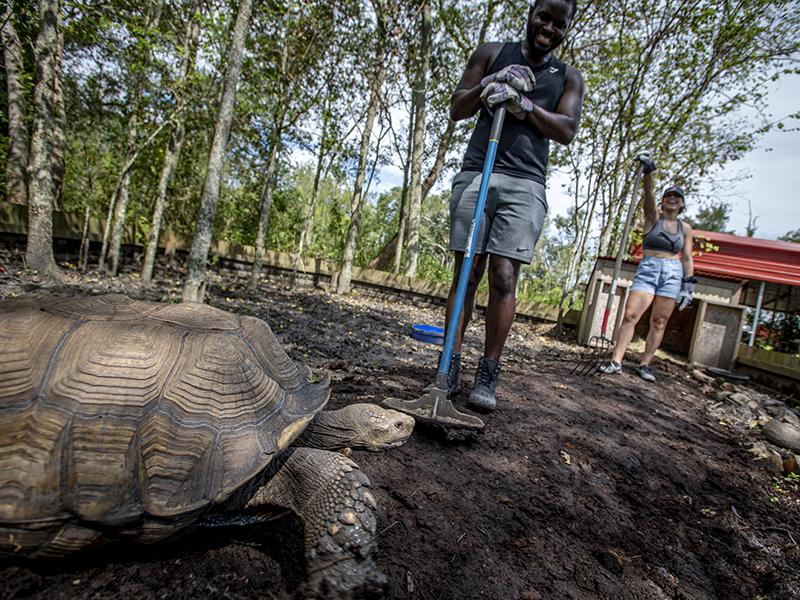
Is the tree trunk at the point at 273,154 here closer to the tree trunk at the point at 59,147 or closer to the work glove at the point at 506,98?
the tree trunk at the point at 59,147

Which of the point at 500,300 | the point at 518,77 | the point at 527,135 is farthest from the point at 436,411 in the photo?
the point at 518,77

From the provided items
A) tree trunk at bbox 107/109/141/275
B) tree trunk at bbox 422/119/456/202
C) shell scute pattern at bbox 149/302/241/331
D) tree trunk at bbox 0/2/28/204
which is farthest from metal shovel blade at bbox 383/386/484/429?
tree trunk at bbox 422/119/456/202

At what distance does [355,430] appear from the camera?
5.45 feet

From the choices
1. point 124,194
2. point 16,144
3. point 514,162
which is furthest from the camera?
point 16,144

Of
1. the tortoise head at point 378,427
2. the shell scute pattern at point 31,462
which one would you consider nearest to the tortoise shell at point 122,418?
the shell scute pattern at point 31,462

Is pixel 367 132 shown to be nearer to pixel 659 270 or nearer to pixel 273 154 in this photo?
pixel 273 154

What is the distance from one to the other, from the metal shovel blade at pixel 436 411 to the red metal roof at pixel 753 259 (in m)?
12.8

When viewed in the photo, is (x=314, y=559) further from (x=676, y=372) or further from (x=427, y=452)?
(x=676, y=372)

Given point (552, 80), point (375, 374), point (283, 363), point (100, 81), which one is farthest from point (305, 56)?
point (283, 363)

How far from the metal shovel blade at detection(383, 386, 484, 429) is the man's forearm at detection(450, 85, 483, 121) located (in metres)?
1.92

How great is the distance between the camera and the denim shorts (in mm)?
4418

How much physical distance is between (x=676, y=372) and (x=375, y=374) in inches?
196

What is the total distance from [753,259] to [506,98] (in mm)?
14261

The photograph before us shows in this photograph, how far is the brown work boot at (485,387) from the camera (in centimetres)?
238
